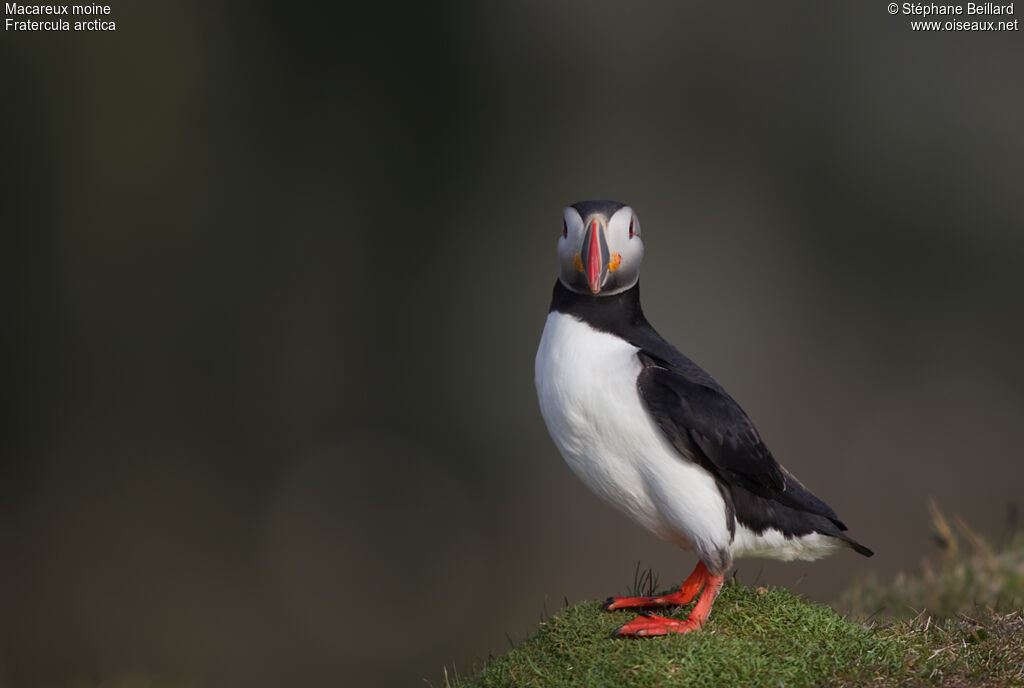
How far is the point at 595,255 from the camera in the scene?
10.2 feet

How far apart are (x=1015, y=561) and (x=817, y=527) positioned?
54.0 inches

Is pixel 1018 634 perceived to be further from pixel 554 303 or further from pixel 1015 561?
pixel 554 303

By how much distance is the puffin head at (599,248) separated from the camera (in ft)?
10.3

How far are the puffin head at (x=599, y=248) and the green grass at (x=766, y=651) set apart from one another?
3.52 feet

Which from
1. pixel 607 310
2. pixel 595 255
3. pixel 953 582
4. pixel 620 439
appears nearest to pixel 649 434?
pixel 620 439

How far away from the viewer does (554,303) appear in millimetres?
3402

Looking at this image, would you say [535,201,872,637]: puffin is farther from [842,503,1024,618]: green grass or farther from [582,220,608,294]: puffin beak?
[842,503,1024,618]: green grass

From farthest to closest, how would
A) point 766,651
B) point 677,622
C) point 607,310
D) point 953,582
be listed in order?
point 953,582
point 607,310
point 677,622
point 766,651

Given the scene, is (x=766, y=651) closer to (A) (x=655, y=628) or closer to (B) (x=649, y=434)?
(A) (x=655, y=628)

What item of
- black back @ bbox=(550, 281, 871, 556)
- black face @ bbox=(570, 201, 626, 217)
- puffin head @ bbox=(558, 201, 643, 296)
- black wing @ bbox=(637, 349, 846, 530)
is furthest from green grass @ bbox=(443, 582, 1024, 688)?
black face @ bbox=(570, 201, 626, 217)

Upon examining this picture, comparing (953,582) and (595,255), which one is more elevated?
(595,255)

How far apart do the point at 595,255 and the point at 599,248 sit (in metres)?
0.03

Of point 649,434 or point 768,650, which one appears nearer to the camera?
point 768,650

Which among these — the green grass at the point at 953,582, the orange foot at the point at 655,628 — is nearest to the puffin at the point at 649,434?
the orange foot at the point at 655,628
